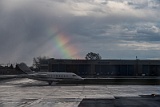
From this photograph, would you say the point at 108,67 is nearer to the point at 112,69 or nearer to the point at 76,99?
the point at 112,69

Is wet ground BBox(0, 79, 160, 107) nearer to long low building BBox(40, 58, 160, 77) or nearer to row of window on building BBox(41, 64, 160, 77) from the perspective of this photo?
long low building BBox(40, 58, 160, 77)

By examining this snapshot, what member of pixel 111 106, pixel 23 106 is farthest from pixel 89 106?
pixel 23 106

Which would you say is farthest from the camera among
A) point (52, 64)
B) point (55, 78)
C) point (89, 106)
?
point (52, 64)

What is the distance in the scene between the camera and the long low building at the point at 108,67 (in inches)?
6033

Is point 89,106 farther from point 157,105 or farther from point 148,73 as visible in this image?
point 148,73

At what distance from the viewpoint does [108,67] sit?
516ft

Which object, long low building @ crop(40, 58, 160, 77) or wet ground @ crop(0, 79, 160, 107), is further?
long low building @ crop(40, 58, 160, 77)

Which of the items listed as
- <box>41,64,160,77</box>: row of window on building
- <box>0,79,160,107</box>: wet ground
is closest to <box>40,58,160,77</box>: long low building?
<box>41,64,160,77</box>: row of window on building

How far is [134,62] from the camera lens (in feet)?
512

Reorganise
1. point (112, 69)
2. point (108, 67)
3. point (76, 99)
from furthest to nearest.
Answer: point (108, 67) → point (112, 69) → point (76, 99)

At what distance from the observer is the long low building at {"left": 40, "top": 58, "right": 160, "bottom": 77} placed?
503ft

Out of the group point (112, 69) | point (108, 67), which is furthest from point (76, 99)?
point (108, 67)

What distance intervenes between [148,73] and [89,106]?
132 m

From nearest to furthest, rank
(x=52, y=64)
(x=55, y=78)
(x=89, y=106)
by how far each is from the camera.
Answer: (x=89, y=106) < (x=55, y=78) < (x=52, y=64)
